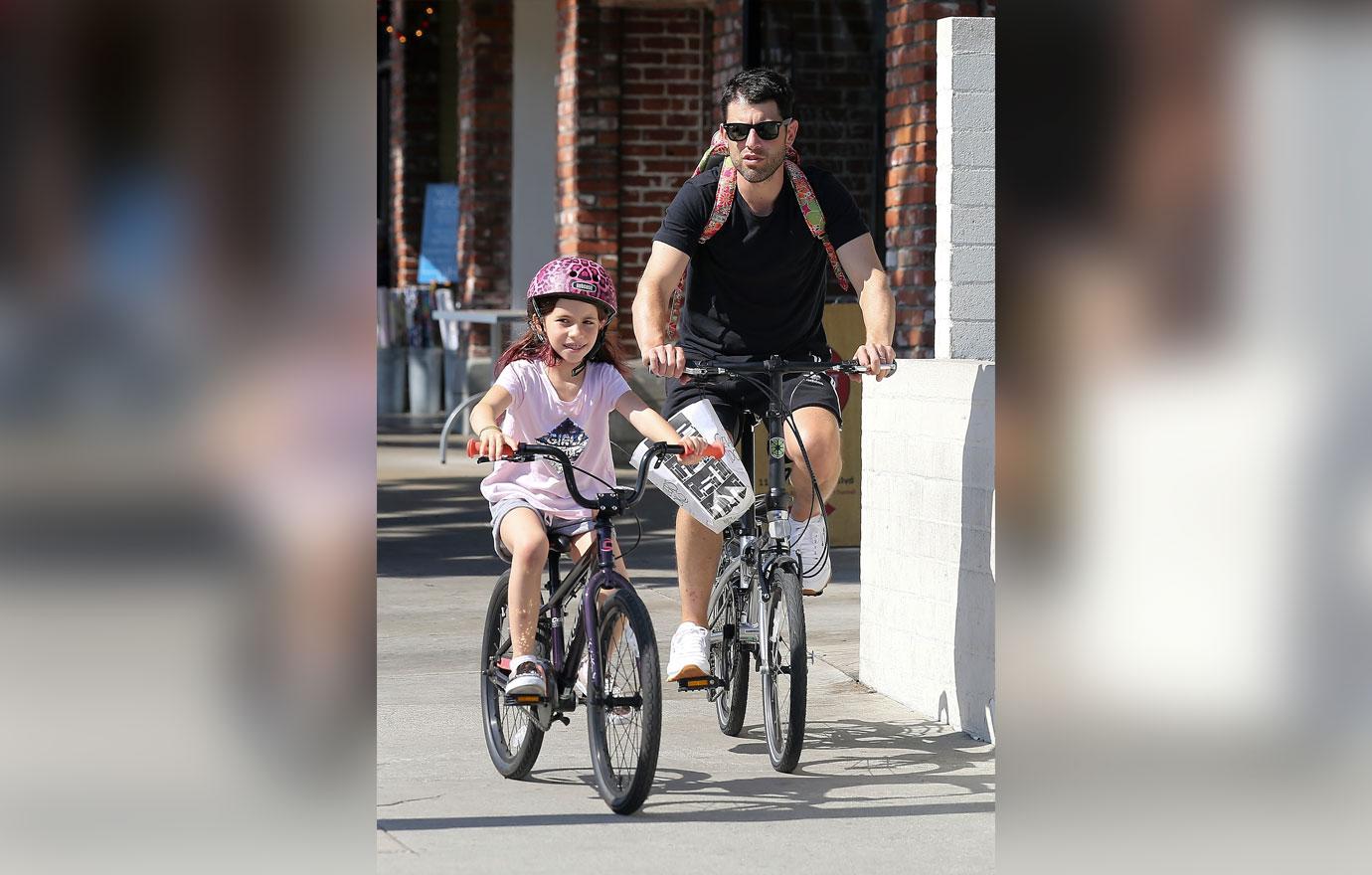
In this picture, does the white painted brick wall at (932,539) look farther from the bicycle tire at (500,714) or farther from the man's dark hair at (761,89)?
the bicycle tire at (500,714)

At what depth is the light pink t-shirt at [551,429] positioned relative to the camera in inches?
216

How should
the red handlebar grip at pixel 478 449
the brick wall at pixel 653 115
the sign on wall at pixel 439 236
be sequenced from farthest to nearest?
the sign on wall at pixel 439 236 < the brick wall at pixel 653 115 < the red handlebar grip at pixel 478 449

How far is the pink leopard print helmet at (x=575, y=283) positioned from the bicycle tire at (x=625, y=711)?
81 centimetres

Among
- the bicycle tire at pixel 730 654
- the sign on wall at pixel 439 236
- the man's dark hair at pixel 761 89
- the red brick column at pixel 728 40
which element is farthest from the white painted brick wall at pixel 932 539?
the sign on wall at pixel 439 236

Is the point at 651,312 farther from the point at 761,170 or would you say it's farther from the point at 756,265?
the point at 761,170

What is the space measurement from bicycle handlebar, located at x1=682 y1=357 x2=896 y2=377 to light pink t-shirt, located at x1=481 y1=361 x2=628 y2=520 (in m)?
0.24

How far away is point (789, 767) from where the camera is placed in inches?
224

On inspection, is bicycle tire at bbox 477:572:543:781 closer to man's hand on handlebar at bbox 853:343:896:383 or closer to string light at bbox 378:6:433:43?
man's hand on handlebar at bbox 853:343:896:383

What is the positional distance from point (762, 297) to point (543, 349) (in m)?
0.86
